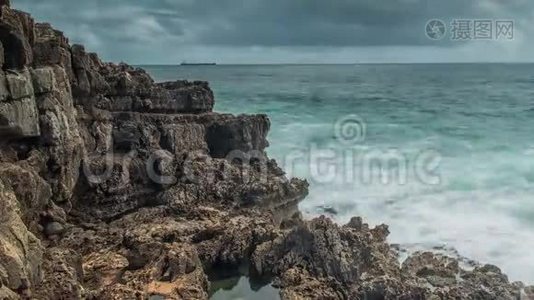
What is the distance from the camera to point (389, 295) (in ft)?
53.1

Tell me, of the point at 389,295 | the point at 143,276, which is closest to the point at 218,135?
the point at 143,276

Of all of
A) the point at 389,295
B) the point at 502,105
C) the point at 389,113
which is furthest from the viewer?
the point at 502,105

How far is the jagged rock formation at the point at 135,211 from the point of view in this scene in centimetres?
1592

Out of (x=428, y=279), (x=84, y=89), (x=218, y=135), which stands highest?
(x=84, y=89)

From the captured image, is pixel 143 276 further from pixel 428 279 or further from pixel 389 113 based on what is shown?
pixel 389 113

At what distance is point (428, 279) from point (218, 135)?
12.7m

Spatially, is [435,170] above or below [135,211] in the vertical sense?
below

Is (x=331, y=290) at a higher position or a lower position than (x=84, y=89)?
lower

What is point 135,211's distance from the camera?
21.3 meters

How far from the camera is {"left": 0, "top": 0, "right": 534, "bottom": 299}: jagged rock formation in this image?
1592cm

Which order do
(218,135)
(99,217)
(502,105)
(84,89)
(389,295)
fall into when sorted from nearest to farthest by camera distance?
(389,295) → (99,217) → (84,89) → (218,135) → (502,105)

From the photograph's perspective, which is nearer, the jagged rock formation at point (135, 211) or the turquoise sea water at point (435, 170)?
the jagged rock formation at point (135, 211)

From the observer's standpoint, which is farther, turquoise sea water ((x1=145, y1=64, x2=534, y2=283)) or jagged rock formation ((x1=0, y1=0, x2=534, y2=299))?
turquoise sea water ((x1=145, y1=64, x2=534, y2=283))

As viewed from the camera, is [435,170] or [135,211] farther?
[435,170]
